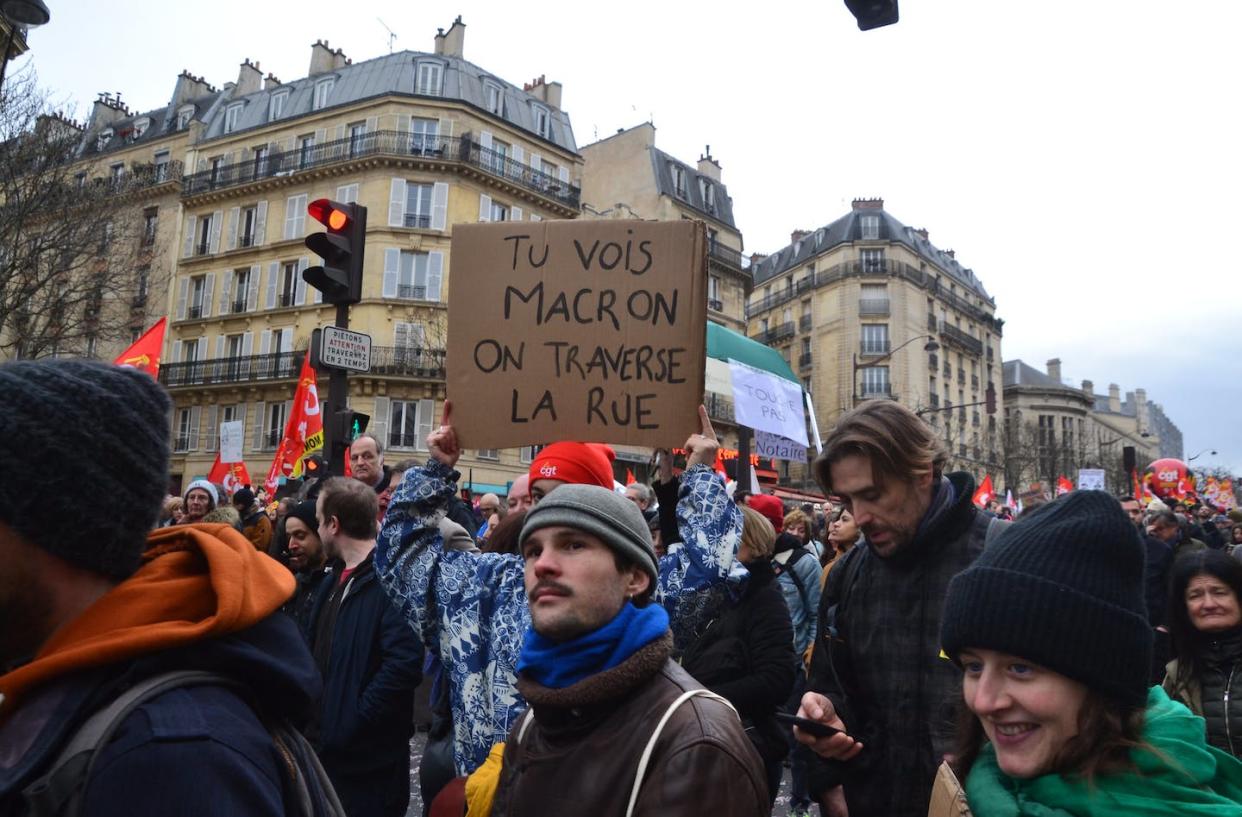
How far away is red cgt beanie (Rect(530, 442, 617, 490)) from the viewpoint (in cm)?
347

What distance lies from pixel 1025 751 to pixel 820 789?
119 centimetres

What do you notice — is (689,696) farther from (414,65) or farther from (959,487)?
(414,65)

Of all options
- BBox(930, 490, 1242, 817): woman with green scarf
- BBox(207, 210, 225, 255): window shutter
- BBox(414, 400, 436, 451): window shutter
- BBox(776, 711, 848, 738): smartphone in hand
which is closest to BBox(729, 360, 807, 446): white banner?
BBox(776, 711, 848, 738): smartphone in hand

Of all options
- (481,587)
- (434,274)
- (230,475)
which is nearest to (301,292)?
(434,274)

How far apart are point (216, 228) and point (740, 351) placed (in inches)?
1493

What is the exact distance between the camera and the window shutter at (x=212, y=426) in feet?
120

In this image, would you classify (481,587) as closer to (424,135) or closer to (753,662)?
(753,662)

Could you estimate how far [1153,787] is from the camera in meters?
1.62

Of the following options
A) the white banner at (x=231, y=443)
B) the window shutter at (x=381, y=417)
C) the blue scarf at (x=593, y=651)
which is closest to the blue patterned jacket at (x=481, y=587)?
the blue scarf at (x=593, y=651)

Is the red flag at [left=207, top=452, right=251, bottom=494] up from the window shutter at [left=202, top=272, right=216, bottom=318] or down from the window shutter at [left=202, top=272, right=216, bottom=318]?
down

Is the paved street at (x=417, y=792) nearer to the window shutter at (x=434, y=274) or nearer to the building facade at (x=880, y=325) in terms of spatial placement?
the window shutter at (x=434, y=274)

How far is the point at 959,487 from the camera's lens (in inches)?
111

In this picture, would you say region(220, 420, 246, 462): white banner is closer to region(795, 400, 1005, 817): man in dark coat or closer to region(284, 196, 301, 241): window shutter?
region(795, 400, 1005, 817): man in dark coat

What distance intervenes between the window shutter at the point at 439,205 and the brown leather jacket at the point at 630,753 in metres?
34.7
